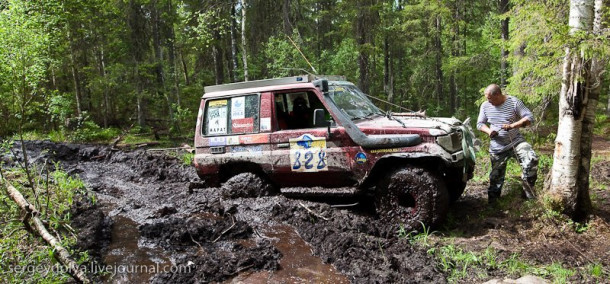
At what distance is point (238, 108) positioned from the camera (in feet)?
20.7

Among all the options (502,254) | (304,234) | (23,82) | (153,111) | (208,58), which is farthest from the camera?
(153,111)

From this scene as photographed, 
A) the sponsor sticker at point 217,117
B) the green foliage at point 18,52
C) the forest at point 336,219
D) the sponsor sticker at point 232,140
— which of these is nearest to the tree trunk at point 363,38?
the forest at point 336,219

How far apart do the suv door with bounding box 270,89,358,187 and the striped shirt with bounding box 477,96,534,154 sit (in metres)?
2.05

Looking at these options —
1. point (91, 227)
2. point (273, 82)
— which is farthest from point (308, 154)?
point (91, 227)

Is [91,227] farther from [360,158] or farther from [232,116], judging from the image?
[360,158]

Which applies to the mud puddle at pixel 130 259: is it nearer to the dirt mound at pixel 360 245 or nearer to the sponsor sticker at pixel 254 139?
the dirt mound at pixel 360 245

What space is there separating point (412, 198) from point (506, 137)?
167cm

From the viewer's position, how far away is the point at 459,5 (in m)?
15.6

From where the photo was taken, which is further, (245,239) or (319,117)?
(319,117)

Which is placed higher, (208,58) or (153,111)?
(208,58)

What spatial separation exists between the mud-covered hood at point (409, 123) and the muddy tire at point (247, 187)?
1.83 meters

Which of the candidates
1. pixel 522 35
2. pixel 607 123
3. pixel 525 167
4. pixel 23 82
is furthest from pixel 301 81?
pixel 607 123

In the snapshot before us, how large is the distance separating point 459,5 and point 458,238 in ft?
44.4

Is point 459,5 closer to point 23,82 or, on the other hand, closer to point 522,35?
point 522,35
